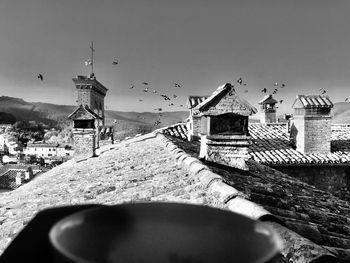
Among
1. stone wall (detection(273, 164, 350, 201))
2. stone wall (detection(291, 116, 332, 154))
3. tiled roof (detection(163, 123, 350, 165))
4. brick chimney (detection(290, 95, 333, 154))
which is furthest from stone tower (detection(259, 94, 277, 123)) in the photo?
stone wall (detection(273, 164, 350, 201))

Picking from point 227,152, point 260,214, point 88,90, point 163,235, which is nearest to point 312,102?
point 227,152

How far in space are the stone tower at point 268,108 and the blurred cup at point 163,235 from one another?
18.8 metres

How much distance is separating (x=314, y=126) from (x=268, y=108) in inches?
265

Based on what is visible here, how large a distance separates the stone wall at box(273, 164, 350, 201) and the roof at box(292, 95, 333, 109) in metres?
2.23

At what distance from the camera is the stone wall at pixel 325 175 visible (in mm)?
11289

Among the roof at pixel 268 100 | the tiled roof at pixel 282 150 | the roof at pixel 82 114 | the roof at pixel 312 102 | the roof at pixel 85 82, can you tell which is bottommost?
the tiled roof at pixel 282 150

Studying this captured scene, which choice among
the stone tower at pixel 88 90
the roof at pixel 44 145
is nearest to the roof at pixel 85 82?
the stone tower at pixel 88 90

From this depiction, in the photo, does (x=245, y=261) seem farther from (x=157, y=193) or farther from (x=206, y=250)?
(x=157, y=193)

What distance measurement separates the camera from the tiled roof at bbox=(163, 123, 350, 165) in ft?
36.8

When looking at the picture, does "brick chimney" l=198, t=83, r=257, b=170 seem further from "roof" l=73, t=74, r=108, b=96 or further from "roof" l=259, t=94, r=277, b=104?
"roof" l=259, t=94, r=277, b=104

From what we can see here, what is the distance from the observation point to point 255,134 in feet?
45.4

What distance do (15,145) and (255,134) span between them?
77757 mm

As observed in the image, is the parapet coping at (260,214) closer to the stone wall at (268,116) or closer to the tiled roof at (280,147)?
the tiled roof at (280,147)

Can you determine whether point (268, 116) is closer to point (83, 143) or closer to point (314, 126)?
Result: point (314, 126)
